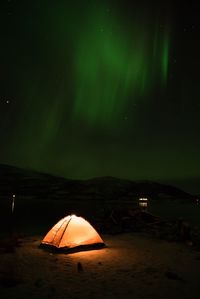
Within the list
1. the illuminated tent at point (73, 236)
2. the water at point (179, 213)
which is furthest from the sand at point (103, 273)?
the water at point (179, 213)

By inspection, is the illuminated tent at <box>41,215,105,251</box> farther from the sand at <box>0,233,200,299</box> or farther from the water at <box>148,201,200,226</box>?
the water at <box>148,201,200,226</box>

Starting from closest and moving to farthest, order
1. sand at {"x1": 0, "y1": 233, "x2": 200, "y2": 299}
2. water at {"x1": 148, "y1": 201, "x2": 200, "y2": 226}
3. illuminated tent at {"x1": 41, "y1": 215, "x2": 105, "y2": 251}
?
sand at {"x1": 0, "y1": 233, "x2": 200, "y2": 299} → illuminated tent at {"x1": 41, "y1": 215, "x2": 105, "y2": 251} → water at {"x1": 148, "y1": 201, "x2": 200, "y2": 226}

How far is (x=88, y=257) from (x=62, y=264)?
1762mm

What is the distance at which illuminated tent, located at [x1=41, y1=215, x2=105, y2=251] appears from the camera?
55.3 ft

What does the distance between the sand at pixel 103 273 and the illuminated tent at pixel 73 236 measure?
48 centimetres

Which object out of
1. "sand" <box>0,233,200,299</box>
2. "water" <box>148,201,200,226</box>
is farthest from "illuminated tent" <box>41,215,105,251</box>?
"water" <box>148,201,200,226</box>

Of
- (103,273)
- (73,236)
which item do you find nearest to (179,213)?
(73,236)

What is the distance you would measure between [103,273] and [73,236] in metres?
4.44

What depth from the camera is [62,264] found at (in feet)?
46.9

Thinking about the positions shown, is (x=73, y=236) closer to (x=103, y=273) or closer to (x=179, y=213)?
(x=103, y=273)

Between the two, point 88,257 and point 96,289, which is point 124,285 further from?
point 88,257

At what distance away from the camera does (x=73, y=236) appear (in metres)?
17.2

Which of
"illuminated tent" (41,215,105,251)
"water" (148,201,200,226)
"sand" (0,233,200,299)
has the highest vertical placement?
"water" (148,201,200,226)

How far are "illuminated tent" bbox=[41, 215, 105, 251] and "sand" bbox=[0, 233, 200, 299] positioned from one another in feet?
1.57
